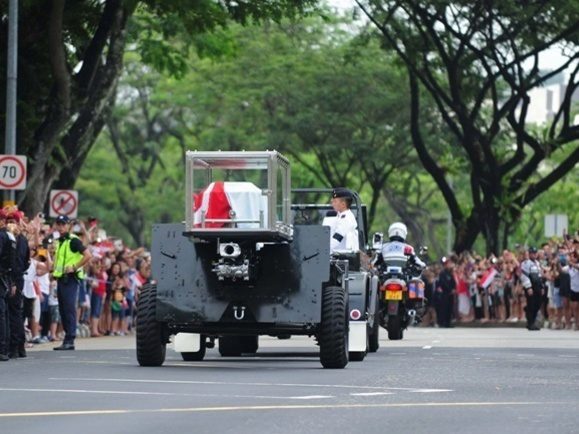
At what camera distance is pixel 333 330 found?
21.8m

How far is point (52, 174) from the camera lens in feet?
127

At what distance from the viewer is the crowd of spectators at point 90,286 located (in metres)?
31.1

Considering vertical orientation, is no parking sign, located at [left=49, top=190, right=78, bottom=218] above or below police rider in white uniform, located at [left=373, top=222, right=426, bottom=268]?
above

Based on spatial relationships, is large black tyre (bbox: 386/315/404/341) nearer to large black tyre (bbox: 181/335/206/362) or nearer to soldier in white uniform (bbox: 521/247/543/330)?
large black tyre (bbox: 181/335/206/362)

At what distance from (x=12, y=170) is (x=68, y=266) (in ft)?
21.3

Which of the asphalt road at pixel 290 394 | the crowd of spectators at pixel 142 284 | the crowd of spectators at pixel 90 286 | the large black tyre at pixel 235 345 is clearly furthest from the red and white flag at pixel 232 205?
the crowd of spectators at pixel 90 286

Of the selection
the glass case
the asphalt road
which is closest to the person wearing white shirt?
the asphalt road

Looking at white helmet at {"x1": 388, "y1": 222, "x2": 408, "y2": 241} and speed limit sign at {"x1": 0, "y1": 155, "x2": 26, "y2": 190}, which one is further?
white helmet at {"x1": 388, "y1": 222, "x2": 408, "y2": 241}

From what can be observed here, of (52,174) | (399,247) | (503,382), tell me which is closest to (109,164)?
(52,174)

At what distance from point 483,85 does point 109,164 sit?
31.0 m

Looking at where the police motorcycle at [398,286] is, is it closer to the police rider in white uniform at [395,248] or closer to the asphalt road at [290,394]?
the police rider in white uniform at [395,248]

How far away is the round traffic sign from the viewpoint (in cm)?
3969

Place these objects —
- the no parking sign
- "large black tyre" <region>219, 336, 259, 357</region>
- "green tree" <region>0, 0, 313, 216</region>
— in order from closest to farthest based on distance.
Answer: "large black tyre" <region>219, 336, 259, 357</region> < "green tree" <region>0, 0, 313, 216</region> < the no parking sign

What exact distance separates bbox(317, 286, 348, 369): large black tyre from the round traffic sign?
18242 mm
